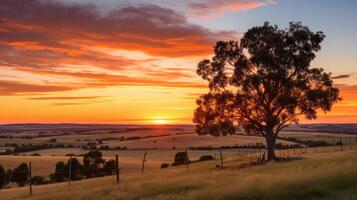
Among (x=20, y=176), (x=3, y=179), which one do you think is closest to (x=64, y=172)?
(x=20, y=176)

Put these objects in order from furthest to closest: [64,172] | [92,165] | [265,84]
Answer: [92,165] < [64,172] < [265,84]

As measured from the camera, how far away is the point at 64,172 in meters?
78.6

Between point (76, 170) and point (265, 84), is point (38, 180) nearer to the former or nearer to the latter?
point (76, 170)

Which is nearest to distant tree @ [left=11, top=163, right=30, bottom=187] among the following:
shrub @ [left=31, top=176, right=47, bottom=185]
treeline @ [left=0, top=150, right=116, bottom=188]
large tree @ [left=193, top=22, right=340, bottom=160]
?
treeline @ [left=0, top=150, right=116, bottom=188]

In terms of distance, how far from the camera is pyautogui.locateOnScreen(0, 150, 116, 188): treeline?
75625 mm

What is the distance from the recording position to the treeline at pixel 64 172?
7562 centimetres

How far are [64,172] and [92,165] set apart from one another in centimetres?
919

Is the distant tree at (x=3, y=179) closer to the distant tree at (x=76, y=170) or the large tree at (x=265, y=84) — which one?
the distant tree at (x=76, y=170)

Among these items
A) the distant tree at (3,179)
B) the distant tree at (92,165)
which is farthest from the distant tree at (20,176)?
the distant tree at (92,165)

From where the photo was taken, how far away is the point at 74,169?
83.4m

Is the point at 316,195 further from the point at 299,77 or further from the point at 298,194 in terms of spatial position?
the point at 299,77

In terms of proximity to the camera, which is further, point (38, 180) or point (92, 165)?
point (92, 165)

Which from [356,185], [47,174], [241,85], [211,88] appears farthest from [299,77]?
[47,174]

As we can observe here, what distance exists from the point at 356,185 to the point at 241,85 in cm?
3762
